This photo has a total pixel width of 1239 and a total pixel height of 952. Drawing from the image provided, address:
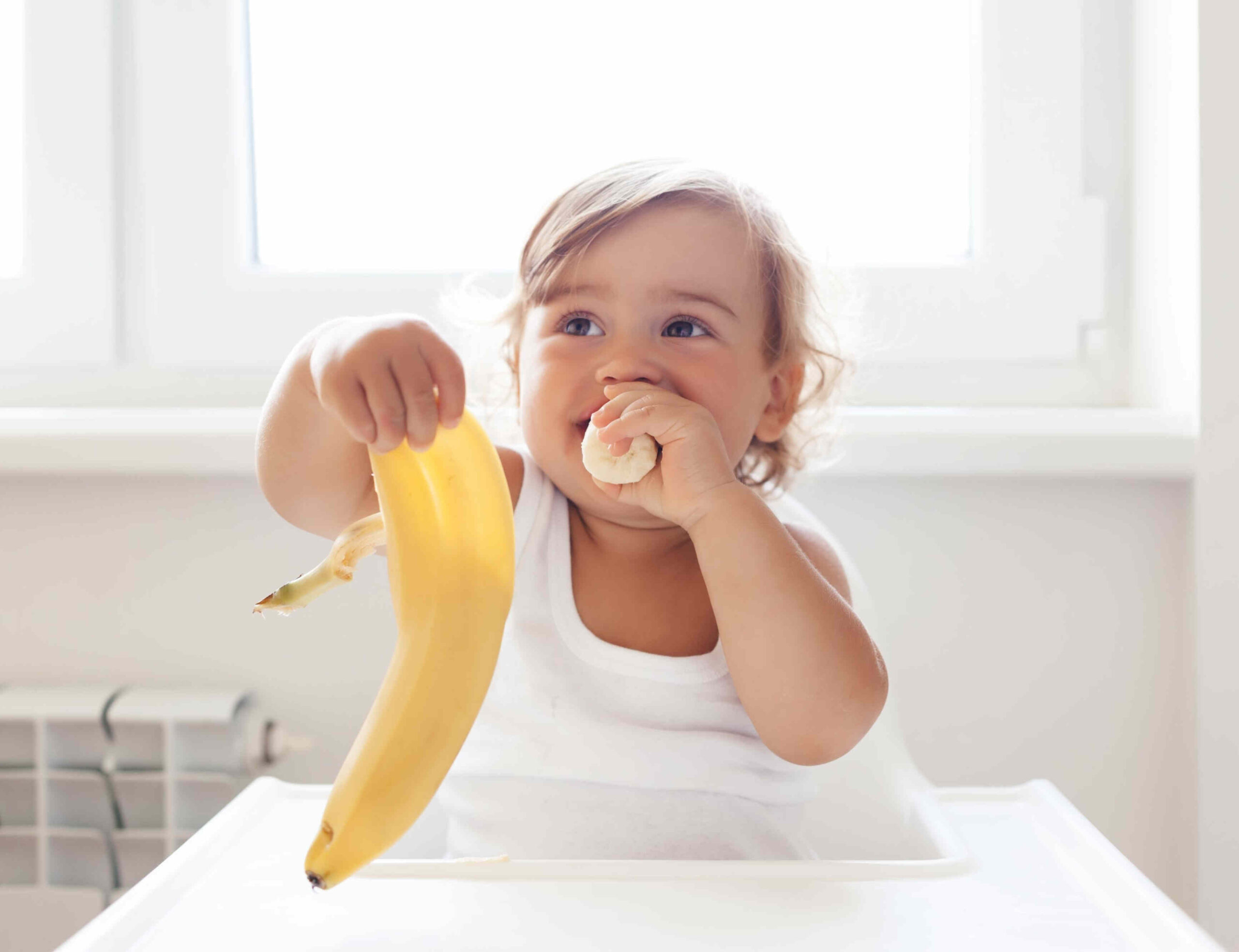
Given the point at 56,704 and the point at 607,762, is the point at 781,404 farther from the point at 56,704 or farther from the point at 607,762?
the point at 56,704

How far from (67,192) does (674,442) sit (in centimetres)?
97

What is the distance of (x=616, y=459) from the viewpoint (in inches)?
29.7

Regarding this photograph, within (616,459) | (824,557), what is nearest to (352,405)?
(616,459)

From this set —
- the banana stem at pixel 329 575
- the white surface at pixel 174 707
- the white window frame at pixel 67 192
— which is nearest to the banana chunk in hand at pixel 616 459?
the banana stem at pixel 329 575

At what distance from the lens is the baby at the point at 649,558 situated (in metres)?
0.74

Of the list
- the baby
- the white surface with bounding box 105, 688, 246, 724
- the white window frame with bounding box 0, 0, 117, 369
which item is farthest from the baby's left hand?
the white window frame with bounding box 0, 0, 117, 369

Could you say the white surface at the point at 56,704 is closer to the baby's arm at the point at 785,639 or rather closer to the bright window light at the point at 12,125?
the bright window light at the point at 12,125

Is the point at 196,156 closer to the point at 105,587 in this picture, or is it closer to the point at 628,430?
the point at 105,587

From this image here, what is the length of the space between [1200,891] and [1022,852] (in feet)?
1.86

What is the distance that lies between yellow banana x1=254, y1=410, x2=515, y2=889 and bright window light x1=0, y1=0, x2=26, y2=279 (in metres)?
1.07

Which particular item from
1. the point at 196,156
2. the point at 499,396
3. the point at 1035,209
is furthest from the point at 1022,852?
the point at 196,156

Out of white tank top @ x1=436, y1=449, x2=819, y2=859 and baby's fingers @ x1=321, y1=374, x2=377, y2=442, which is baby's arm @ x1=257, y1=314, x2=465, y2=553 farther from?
white tank top @ x1=436, y1=449, x2=819, y2=859

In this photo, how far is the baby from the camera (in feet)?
2.44

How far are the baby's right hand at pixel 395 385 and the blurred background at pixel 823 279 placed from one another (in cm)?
57
